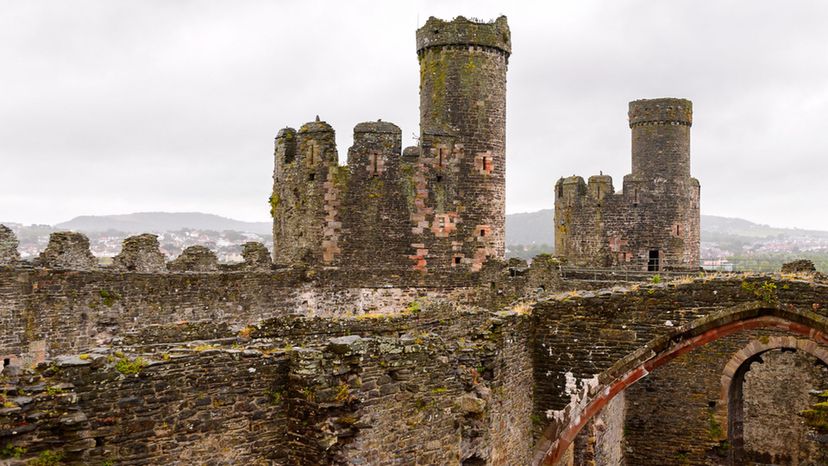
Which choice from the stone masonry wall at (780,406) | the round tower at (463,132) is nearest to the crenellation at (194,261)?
the round tower at (463,132)

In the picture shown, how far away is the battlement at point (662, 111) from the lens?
37812 millimetres

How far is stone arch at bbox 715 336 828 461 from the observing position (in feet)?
54.5

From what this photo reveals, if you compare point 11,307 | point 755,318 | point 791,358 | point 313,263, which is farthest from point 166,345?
point 791,358

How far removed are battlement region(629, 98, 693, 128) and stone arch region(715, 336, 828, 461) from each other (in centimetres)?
2102

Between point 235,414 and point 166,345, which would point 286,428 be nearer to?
point 235,414

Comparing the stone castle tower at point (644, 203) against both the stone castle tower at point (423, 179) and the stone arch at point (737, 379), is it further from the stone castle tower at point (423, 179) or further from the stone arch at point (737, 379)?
the stone arch at point (737, 379)

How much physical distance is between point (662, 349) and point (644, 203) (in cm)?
2570

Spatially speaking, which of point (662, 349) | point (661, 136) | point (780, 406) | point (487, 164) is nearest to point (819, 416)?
point (662, 349)

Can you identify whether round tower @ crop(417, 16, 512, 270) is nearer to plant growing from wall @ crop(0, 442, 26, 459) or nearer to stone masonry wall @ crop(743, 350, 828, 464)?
stone masonry wall @ crop(743, 350, 828, 464)

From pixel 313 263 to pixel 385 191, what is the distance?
3007mm

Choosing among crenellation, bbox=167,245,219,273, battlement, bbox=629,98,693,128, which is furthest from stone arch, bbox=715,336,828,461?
battlement, bbox=629,98,693,128

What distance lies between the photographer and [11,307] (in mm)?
15242

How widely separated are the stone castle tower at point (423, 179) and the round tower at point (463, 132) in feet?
0.10

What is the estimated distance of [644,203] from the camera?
38.1 meters
